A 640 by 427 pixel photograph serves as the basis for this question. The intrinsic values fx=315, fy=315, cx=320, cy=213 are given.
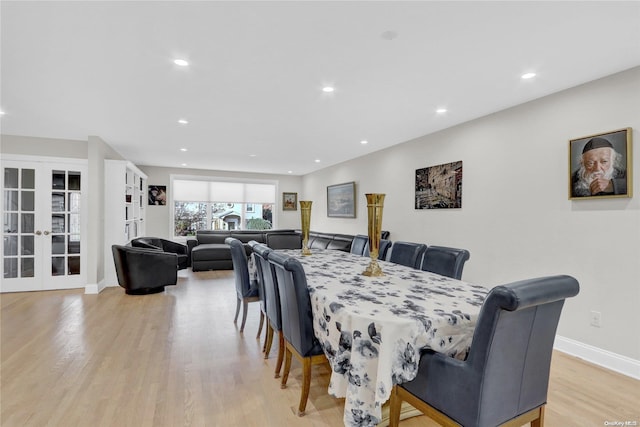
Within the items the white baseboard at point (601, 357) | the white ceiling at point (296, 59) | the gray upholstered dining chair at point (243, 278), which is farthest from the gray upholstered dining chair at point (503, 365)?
the gray upholstered dining chair at point (243, 278)

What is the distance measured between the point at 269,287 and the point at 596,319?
2677 millimetres

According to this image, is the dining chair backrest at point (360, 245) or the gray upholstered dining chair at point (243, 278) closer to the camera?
the gray upholstered dining chair at point (243, 278)

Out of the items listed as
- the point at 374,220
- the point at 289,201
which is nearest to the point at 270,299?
the point at 374,220

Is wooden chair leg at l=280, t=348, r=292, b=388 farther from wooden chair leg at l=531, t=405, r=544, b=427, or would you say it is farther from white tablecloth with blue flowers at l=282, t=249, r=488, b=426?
wooden chair leg at l=531, t=405, r=544, b=427

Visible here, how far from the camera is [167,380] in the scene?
2.27 meters

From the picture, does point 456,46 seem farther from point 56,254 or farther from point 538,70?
point 56,254

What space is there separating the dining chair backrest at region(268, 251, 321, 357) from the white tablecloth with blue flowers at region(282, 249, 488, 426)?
0.17 ft

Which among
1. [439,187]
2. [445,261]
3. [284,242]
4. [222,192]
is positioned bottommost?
[284,242]

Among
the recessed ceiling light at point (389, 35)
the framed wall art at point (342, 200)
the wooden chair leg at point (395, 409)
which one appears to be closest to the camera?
the wooden chair leg at point (395, 409)

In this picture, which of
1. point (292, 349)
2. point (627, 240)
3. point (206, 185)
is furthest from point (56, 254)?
point (627, 240)

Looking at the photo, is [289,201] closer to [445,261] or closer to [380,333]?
[445,261]

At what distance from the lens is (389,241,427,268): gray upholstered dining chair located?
2.93 meters

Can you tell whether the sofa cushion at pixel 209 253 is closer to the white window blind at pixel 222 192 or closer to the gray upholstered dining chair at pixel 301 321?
the white window blind at pixel 222 192

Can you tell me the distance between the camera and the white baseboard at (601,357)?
7.78ft
